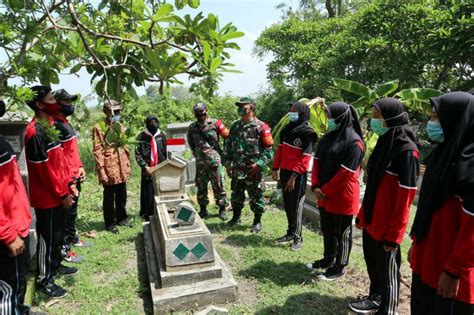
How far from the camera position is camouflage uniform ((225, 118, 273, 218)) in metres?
5.38

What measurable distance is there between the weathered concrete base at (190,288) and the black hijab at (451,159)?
2120 mm

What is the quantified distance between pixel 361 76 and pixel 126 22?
826 centimetres

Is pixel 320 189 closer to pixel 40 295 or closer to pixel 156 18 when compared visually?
pixel 156 18

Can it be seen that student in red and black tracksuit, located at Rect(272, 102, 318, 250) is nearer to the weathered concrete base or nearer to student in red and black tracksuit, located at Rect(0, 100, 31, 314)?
the weathered concrete base

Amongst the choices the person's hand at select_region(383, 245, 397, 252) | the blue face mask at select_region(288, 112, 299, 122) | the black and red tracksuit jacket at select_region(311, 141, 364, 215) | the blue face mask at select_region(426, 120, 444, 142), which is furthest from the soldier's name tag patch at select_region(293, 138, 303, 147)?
the blue face mask at select_region(426, 120, 444, 142)

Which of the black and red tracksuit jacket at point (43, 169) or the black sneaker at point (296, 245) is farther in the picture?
the black sneaker at point (296, 245)

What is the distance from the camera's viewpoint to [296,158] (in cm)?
480

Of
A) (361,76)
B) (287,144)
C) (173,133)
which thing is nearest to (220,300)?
(287,144)

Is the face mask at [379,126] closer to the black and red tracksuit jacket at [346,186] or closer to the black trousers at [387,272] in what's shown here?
the black and red tracksuit jacket at [346,186]

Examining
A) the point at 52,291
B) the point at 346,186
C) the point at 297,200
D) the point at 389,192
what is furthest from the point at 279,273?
the point at 52,291

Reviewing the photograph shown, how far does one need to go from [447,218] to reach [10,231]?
3.06m

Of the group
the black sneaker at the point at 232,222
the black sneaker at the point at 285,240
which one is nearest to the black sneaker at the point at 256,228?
the black sneaker at the point at 232,222

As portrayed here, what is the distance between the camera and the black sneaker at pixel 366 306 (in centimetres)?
332

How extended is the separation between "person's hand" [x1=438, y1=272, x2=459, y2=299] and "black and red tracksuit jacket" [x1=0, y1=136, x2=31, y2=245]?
2.97m
